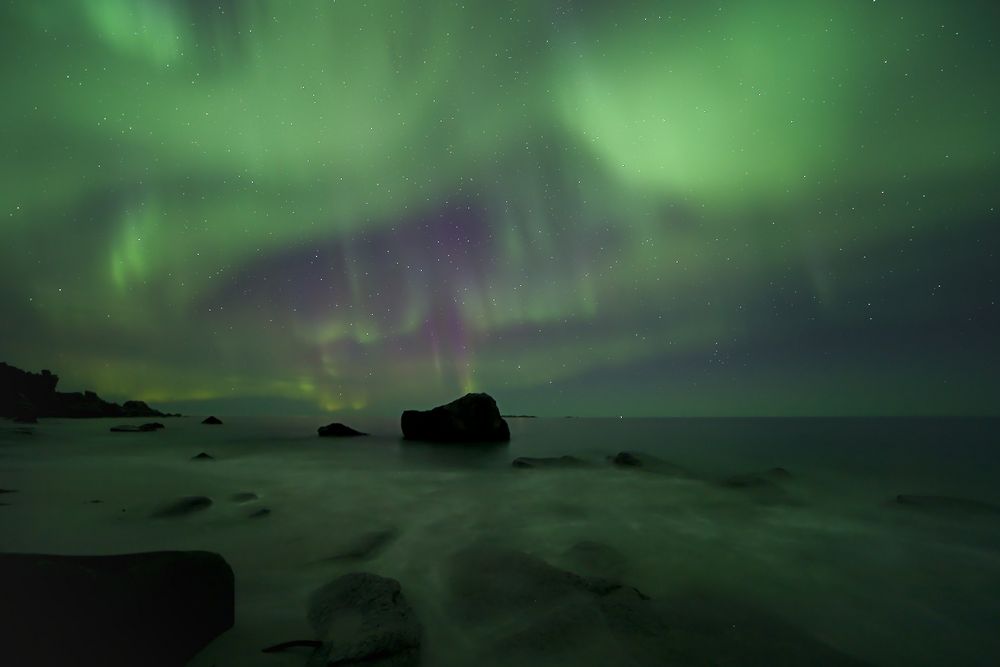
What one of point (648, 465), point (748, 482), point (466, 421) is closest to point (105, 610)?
point (748, 482)

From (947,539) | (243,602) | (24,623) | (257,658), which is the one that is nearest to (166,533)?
(243,602)

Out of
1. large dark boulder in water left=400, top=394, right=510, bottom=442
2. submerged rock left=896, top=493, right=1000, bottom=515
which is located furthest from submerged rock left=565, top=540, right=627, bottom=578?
large dark boulder in water left=400, top=394, right=510, bottom=442

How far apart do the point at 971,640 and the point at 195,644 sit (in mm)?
9884

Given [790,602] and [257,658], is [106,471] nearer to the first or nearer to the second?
[257,658]

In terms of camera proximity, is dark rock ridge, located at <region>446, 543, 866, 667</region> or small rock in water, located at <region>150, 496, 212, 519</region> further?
small rock in water, located at <region>150, 496, 212, 519</region>

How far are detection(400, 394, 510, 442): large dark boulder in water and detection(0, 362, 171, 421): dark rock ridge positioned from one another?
321 feet

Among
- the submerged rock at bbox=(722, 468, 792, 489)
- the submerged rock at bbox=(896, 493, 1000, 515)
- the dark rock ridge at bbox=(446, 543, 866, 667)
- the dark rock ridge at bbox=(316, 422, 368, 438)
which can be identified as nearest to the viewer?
the dark rock ridge at bbox=(446, 543, 866, 667)

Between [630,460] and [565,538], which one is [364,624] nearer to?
[565,538]

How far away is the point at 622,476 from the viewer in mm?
18703

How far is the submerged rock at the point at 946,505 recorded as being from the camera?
13.2 m

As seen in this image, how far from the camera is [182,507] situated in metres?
10.8

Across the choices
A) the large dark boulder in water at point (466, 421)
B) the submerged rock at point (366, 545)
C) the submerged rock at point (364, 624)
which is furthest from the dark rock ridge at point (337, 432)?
the submerged rock at point (364, 624)

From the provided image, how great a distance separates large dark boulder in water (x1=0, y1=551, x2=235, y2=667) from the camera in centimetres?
365

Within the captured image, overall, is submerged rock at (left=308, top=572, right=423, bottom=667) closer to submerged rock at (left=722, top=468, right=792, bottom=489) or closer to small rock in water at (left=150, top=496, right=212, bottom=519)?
small rock in water at (left=150, top=496, right=212, bottom=519)
